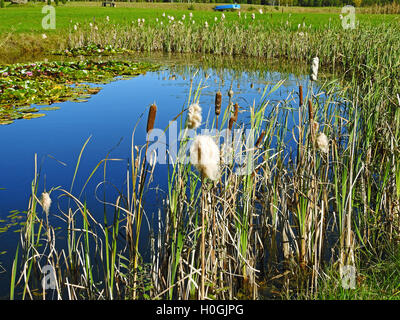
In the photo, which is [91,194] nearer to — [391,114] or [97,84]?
[391,114]

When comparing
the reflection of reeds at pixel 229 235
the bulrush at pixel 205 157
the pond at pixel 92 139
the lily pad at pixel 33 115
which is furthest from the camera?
the lily pad at pixel 33 115

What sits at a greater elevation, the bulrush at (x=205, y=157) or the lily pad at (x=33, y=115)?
the bulrush at (x=205, y=157)

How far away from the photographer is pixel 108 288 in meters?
2.08

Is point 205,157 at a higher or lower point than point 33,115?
higher

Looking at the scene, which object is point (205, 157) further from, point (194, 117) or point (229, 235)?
point (229, 235)

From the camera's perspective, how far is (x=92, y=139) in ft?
18.2

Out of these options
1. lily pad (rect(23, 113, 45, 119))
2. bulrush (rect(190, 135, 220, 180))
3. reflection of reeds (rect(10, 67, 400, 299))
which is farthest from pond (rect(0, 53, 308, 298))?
bulrush (rect(190, 135, 220, 180))

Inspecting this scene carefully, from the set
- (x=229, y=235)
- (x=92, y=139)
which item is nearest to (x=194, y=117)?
(x=229, y=235)

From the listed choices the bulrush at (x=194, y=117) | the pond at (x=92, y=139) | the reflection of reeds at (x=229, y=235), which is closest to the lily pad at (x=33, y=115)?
the pond at (x=92, y=139)

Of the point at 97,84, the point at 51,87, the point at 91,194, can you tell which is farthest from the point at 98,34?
the point at 91,194

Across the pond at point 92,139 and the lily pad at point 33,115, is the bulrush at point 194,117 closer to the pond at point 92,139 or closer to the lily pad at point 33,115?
the pond at point 92,139

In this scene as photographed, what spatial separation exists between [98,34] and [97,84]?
265 inches

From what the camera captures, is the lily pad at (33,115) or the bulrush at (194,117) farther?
the lily pad at (33,115)

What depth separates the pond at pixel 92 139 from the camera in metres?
3.62
